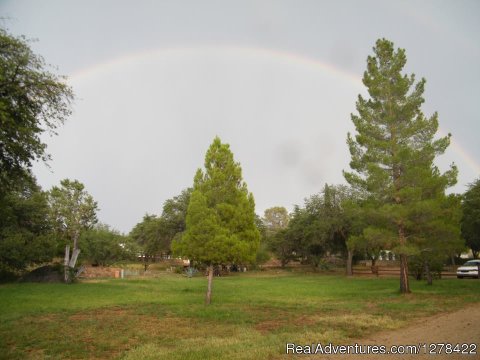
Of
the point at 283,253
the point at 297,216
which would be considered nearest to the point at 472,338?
the point at 297,216

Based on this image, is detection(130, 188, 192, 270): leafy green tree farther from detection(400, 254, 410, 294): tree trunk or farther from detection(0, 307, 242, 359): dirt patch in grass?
detection(0, 307, 242, 359): dirt patch in grass

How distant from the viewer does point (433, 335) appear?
960 cm

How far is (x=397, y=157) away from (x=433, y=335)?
14.6 meters

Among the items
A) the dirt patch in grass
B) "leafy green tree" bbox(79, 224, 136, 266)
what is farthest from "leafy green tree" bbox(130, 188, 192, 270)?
the dirt patch in grass

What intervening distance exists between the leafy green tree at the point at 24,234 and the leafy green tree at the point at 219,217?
68.2ft

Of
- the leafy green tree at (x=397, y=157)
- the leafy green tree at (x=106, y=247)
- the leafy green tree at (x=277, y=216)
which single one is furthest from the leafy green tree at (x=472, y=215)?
the leafy green tree at (x=277, y=216)

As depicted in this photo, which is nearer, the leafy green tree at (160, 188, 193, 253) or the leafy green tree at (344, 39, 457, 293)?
the leafy green tree at (344, 39, 457, 293)

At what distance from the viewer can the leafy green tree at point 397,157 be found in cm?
2183

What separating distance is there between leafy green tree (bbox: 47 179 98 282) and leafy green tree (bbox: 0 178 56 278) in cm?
142

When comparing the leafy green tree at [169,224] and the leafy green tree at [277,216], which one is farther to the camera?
the leafy green tree at [277,216]

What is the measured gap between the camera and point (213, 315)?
13938 mm

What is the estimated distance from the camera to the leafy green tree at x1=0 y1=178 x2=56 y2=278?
3275 cm

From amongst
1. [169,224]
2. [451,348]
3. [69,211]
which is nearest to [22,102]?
[451,348]

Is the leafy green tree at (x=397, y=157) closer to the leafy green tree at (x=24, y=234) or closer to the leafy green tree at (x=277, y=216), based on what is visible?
the leafy green tree at (x=24, y=234)
